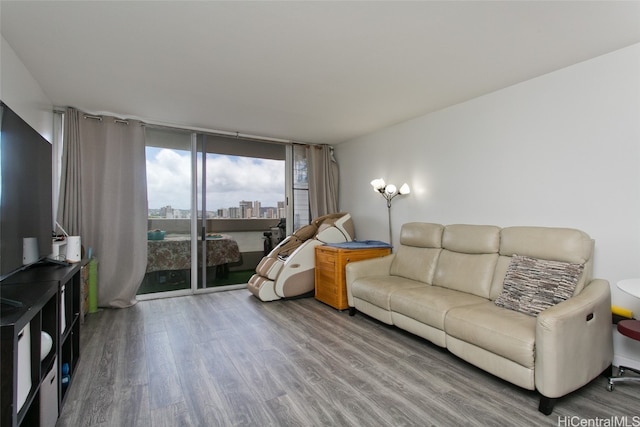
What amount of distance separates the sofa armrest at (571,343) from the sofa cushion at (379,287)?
4.47 feet

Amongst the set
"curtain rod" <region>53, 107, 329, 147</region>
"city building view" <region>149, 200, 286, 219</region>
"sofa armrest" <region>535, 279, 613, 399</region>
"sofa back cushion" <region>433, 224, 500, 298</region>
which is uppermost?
"curtain rod" <region>53, 107, 329, 147</region>

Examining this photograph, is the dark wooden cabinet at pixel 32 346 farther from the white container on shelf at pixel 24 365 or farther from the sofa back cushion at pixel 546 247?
the sofa back cushion at pixel 546 247

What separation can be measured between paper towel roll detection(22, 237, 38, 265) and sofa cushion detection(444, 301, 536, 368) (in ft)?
9.31

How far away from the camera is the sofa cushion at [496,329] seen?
1.95 metres

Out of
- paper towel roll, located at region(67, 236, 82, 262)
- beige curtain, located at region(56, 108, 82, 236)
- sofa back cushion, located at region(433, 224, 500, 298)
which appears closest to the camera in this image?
paper towel roll, located at region(67, 236, 82, 262)

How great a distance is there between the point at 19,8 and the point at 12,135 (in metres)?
0.86

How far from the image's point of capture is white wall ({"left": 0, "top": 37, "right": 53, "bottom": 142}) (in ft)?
7.15

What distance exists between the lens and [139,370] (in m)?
2.38

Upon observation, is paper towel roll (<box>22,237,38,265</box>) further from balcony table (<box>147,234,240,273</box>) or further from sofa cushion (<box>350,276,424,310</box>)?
sofa cushion (<box>350,276,424,310</box>)

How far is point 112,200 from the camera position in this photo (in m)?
3.92

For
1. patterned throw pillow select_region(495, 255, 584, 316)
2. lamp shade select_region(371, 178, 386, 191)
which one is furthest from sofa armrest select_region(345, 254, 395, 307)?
patterned throw pillow select_region(495, 255, 584, 316)

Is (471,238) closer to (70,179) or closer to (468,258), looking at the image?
(468,258)

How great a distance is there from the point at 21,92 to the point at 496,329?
397 cm

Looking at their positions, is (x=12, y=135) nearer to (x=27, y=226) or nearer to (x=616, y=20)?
(x=27, y=226)
